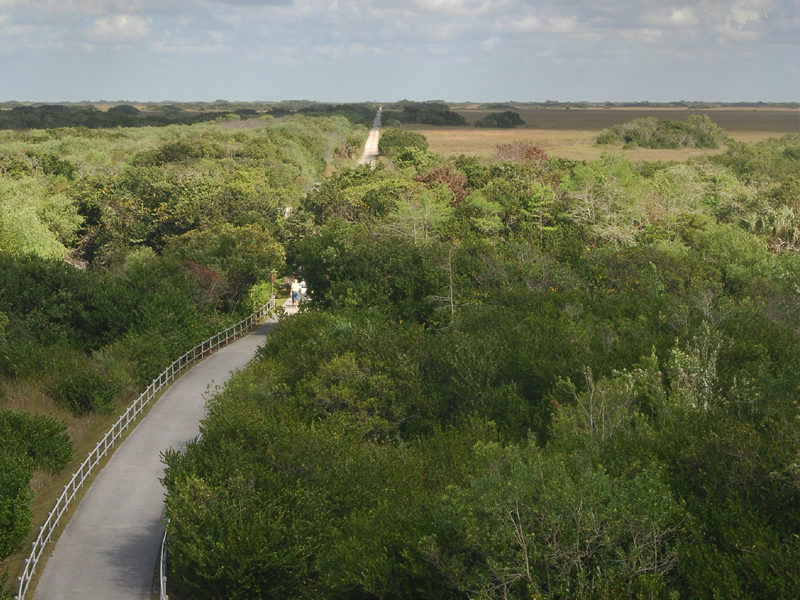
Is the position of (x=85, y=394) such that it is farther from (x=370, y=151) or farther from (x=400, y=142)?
(x=370, y=151)

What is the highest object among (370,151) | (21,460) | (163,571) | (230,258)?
(370,151)

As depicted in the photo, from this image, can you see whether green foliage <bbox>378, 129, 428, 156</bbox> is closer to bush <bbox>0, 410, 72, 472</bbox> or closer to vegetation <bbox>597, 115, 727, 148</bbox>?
vegetation <bbox>597, 115, 727, 148</bbox>

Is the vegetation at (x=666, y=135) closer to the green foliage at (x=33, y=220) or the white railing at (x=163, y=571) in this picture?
the green foliage at (x=33, y=220)

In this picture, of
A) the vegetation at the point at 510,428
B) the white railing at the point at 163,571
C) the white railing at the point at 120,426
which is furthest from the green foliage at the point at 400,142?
the white railing at the point at 163,571

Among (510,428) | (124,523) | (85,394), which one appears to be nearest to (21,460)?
(124,523)

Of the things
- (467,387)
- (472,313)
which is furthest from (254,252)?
(467,387)

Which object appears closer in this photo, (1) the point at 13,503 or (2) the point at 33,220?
(1) the point at 13,503
